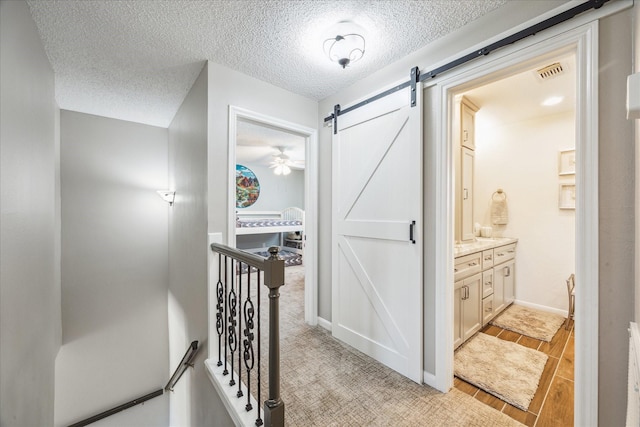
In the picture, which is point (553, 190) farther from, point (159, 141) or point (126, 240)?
point (126, 240)

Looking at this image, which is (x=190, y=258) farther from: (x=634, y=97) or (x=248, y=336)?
(x=634, y=97)

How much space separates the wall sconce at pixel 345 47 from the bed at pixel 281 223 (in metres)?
4.55

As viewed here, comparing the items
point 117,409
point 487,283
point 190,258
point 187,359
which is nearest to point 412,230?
point 487,283

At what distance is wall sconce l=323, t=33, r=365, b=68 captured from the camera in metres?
1.61

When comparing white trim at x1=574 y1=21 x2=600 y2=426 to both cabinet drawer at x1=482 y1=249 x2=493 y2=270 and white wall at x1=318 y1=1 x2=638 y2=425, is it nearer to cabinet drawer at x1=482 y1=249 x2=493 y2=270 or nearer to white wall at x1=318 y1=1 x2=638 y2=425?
white wall at x1=318 y1=1 x2=638 y2=425

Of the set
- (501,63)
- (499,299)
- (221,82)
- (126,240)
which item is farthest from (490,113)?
(126,240)

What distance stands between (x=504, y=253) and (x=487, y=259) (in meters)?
0.68

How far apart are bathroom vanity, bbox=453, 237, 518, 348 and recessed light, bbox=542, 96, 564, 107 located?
1676 mm

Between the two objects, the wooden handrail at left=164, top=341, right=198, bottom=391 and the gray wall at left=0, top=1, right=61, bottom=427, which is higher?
the gray wall at left=0, top=1, right=61, bottom=427

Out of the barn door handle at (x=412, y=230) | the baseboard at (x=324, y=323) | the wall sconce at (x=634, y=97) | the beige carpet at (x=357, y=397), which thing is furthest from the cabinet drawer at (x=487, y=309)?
the wall sconce at (x=634, y=97)

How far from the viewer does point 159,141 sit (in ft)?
11.6

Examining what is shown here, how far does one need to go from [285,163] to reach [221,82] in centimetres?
393

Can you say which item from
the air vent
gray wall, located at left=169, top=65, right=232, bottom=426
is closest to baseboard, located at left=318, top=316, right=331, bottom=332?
gray wall, located at left=169, top=65, right=232, bottom=426

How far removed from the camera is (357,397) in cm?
163
